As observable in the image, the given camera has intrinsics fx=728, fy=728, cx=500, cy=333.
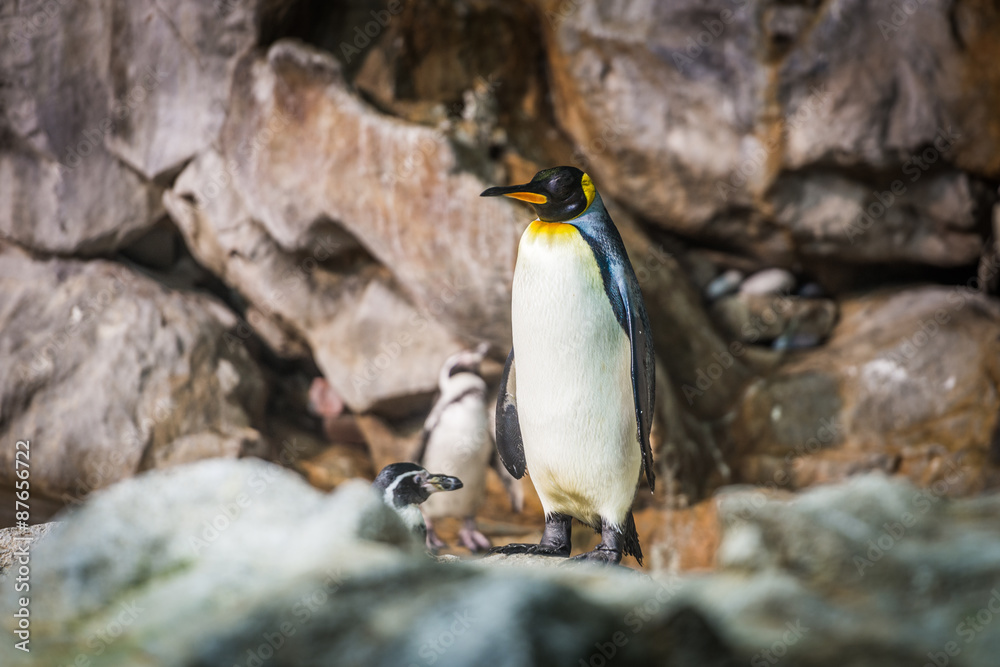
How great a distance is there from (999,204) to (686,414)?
7.57 feet

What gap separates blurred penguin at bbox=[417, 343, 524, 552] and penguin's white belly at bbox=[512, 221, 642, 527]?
2.16 m

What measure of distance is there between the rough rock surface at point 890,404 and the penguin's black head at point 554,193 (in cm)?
298

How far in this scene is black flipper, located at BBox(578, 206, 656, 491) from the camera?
73.9 inches

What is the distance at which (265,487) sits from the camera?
1293 mm

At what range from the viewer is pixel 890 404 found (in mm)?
4316

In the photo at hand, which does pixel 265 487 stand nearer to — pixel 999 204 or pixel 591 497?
pixel 591 497

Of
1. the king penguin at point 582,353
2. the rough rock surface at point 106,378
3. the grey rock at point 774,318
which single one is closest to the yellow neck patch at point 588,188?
the king penguin at point 582,353

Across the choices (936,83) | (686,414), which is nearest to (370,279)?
(686,414)

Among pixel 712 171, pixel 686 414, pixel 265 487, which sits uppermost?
pixel 265 487

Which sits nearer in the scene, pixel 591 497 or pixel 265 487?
pixel 265 487

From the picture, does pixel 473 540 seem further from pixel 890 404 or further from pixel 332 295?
pixel 890 404

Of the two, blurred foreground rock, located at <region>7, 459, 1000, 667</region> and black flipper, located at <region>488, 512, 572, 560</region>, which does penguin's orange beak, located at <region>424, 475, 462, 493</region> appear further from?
blurred foreground rock, located at <region>7, 459, 1000, 667</region>

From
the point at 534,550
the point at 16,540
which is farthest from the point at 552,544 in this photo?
the point at 16,540

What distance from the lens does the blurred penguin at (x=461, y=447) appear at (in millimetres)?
4152
